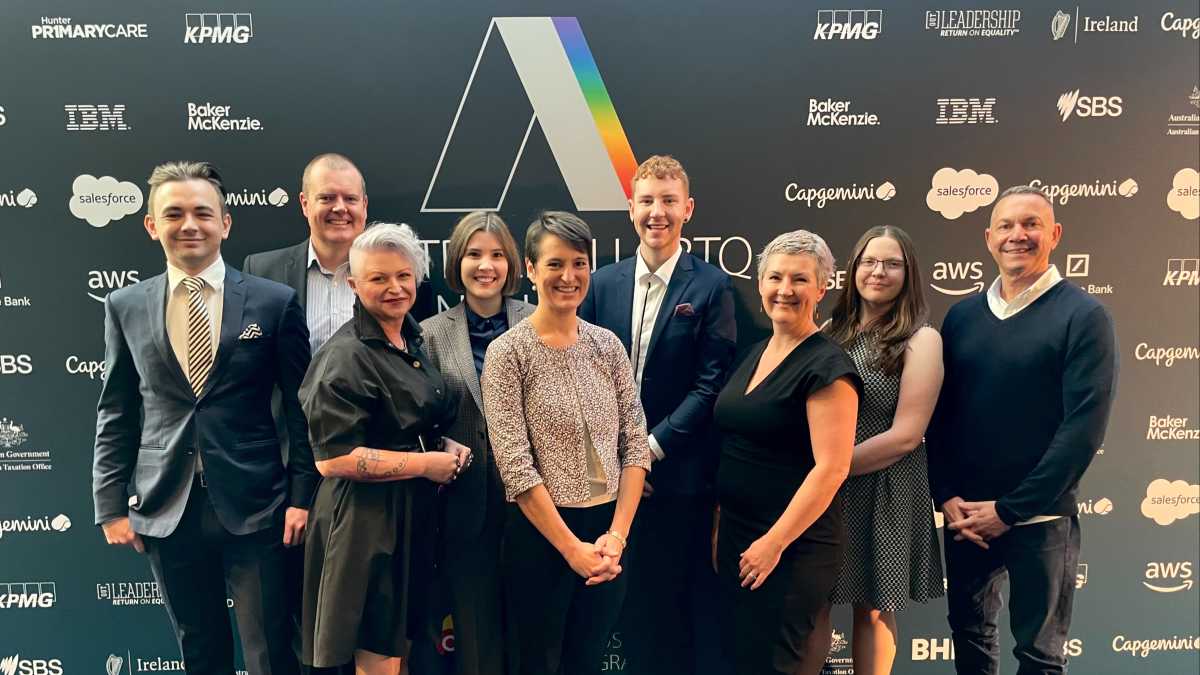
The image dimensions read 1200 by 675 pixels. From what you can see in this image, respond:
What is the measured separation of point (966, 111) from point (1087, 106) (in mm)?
617

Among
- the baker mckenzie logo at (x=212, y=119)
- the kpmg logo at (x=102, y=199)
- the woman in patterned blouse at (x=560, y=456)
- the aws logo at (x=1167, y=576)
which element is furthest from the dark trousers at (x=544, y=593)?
the aws logo at (x=1167, y=576)

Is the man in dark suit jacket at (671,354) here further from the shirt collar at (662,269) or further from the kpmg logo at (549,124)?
the kpmg logo at (549,124)

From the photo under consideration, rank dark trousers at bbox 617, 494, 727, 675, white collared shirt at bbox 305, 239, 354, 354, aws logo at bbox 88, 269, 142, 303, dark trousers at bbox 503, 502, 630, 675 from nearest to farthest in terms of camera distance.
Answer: dark trousers at bbox 503, 502, 630, 675, white collared shirt at bbox 305, 239, 354, 354, dark trousers at bbox 617, 494, 727, 675, aws logo at bbox 88, 269, 142, 303

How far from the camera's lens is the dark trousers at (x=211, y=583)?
89.0 inches

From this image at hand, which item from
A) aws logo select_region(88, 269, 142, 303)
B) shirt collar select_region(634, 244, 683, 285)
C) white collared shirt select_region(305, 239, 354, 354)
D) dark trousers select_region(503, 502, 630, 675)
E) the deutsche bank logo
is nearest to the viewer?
dark trousers select_region(503, 502, 630, 675)

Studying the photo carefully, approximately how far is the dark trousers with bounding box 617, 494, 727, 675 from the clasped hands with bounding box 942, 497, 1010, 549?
3.08 ft

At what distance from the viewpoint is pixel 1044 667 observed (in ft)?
7.68

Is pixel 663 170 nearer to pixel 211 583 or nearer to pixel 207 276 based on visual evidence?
pixel 207 276

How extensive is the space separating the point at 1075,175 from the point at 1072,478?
5.64 ft

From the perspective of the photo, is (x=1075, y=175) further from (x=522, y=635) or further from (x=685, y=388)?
(x=522, y=635)

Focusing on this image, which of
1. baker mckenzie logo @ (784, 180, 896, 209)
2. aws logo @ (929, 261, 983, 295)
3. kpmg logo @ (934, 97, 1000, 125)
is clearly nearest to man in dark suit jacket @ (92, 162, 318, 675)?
baker mckenzie logo @ (784, 180, 896, 209)

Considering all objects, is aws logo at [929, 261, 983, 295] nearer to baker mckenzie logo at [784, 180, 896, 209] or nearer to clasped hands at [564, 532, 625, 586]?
baker mckenzie logo at [784, 180, 896, 209]

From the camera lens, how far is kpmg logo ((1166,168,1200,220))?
311cm

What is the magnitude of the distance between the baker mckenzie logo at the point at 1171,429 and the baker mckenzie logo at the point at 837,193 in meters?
1.83
